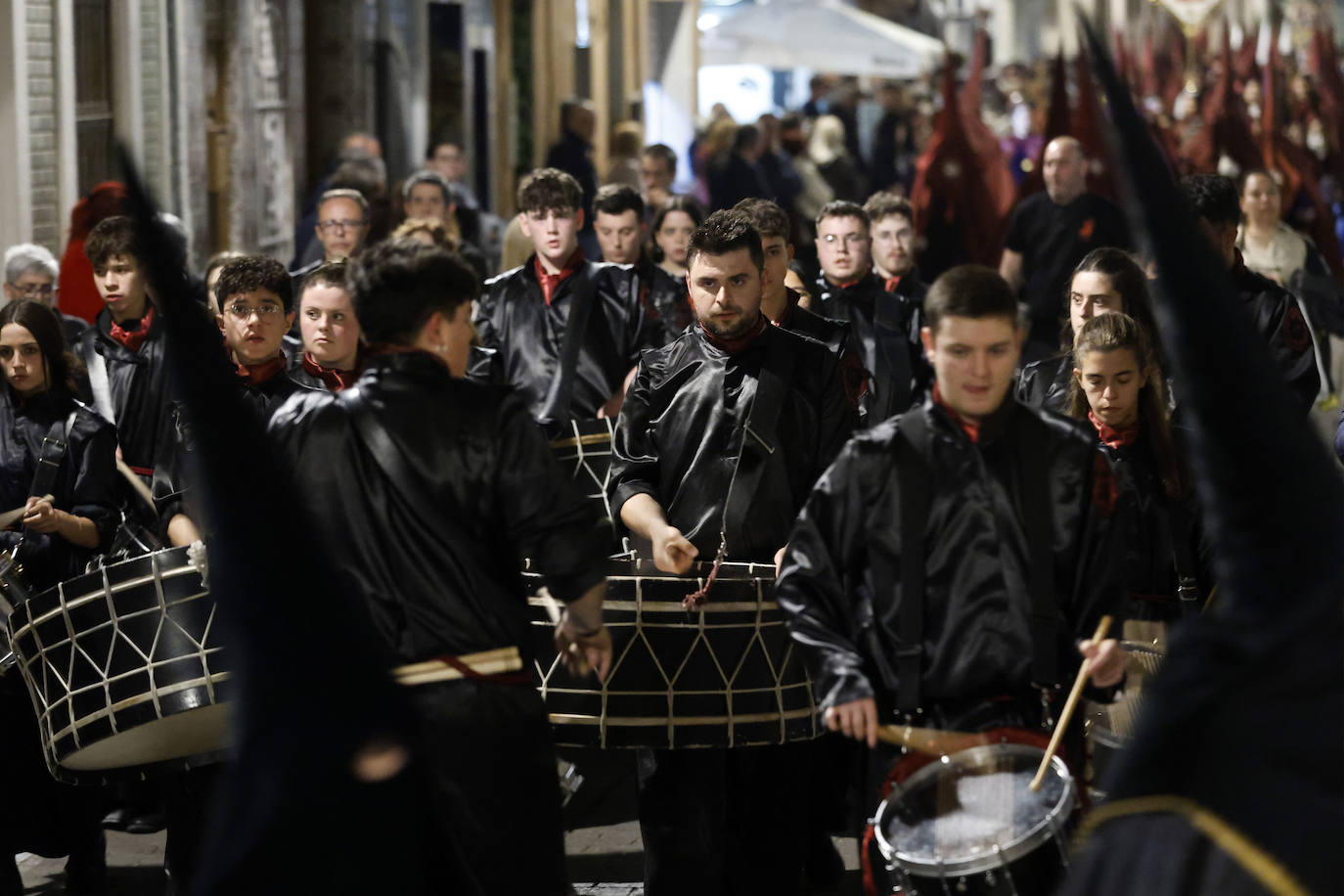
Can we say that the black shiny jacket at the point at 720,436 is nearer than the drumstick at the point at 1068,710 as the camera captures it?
No

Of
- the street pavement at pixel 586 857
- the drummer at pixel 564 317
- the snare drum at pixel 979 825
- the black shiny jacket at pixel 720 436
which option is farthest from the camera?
the drummer at pixel 564 317

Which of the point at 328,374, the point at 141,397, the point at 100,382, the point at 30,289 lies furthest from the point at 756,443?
the point at 30,289

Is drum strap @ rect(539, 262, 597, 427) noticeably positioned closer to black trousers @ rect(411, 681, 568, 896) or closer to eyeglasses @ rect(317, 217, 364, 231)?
eyeglasses @ rect(317, 217, 364, 231)

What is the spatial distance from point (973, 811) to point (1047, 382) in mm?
2831

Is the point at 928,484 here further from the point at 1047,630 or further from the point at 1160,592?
the point at 1160,592

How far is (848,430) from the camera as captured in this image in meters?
6.44

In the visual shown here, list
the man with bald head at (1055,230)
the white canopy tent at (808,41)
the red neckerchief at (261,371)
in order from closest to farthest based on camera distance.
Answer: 1. the red neckerchief at (261,371)
2. the man with bald head at (1055,230)
3. the white canopy tent at (808,41)

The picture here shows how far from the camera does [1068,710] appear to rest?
4.36 metres

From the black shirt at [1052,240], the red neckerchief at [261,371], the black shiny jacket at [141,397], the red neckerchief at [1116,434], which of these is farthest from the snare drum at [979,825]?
the black shirt at [1052,240]

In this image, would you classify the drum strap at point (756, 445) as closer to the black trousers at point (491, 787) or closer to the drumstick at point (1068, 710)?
the black trousers at point (491, 787)

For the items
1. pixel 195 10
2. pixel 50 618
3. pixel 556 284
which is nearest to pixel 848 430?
pixel 50 618

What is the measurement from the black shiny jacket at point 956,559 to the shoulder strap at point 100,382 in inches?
141

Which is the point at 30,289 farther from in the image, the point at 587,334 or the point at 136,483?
the point at 136,483

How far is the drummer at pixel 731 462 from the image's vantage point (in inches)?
246
